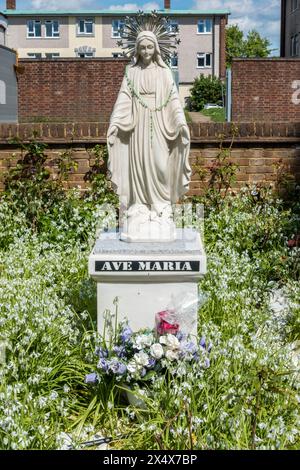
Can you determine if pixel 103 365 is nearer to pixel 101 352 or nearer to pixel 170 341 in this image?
pixel 101 352

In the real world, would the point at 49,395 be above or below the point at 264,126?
below

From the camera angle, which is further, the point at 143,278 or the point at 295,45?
the point at 295,45

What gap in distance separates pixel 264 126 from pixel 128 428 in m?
5.51

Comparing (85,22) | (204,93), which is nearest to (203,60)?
(204,93)

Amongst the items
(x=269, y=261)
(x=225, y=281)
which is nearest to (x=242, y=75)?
(x=269, y=261)

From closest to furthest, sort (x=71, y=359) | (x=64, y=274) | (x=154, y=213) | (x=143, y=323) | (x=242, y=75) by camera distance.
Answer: (x=71, y=359)
(x=143, y=323)
(x=154, y=213)
(x=64, y=274)
(x=242, y=75)

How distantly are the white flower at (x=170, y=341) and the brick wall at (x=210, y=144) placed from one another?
4564 millimetres

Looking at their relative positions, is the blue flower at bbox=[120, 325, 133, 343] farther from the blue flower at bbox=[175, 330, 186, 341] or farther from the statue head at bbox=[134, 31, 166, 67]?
the statue head at bbox=[134, 31, 166, 67]

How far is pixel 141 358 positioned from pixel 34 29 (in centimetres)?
4832

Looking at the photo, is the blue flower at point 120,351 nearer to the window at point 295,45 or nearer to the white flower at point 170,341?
the white flower at point 170,341

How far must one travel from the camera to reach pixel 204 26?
1842 inches

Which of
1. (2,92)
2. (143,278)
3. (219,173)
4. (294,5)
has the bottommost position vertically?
(143,278)

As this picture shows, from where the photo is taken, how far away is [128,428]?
3.78 metres

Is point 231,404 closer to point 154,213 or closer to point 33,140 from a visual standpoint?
point 154,213
